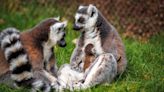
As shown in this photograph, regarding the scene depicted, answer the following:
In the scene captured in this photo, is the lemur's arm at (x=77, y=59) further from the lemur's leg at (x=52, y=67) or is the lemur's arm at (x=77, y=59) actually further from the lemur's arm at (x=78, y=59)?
the lemur's leg at (x=52, y=67)

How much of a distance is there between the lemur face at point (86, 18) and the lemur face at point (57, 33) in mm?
320

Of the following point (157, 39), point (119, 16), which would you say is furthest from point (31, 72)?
point (119, 16)

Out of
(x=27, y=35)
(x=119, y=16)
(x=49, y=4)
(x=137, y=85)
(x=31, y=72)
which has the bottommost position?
(x=137, y=85)

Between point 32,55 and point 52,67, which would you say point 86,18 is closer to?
point 52,67

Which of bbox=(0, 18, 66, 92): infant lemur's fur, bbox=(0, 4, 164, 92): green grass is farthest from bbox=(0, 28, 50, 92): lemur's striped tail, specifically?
bbox=(0, 4, 164, 92): green grass

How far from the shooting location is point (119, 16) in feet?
47.2

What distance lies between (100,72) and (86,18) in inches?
49.1

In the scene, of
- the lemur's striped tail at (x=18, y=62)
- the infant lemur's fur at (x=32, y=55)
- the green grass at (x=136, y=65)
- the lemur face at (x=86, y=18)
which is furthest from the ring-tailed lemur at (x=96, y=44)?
the lemur's striped tail at (x=18, y=62)

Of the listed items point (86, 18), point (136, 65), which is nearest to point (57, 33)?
point (86, 18)

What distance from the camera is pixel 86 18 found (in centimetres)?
991

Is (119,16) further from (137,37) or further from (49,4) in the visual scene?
(49,4)

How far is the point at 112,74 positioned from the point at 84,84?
0.49 meters

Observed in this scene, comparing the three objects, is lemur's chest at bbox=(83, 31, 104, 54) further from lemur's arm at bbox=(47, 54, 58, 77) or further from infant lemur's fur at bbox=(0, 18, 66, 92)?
lemur's arm at bbox=(47, 54, 58, 77)

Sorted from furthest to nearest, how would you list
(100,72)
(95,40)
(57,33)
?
(95,40), (57,33), (100,72)
